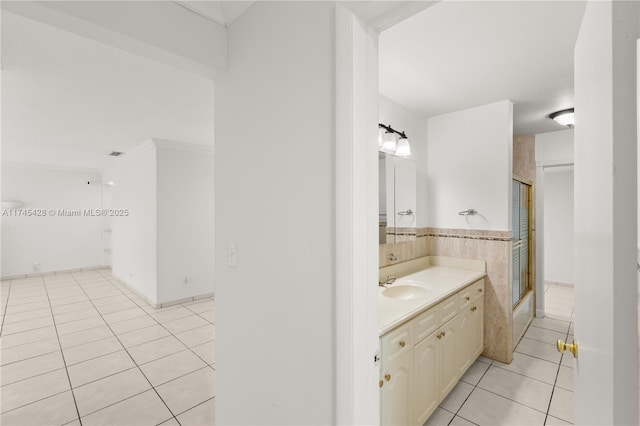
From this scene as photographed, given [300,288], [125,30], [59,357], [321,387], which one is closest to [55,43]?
[125,30]

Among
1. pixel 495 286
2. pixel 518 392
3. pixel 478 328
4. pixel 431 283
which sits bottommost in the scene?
pixel 518 392

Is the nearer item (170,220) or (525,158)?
(525,158)

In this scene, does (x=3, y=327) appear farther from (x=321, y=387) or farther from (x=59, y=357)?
(x=321, y=387)

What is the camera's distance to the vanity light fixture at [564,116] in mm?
3053

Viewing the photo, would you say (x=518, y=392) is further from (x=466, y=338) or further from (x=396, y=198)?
(x=396, y=198)

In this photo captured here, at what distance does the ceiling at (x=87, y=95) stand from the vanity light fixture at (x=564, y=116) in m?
3.46

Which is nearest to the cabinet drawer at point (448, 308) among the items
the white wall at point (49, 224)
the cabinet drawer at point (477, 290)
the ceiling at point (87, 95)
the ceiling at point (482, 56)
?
the cabinet drawer at point (477, 290)

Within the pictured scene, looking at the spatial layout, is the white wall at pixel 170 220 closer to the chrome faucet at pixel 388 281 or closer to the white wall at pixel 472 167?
the chrome faucet at pixel 388 281

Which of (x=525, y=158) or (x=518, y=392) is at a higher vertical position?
(x=525, y=158)

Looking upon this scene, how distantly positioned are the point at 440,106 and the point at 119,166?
19.2 feet

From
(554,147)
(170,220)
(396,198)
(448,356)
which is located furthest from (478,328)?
(170,220)

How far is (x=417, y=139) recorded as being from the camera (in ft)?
10.3

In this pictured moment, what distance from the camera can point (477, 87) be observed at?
8.27 feet

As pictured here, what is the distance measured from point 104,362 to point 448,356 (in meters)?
3.07
